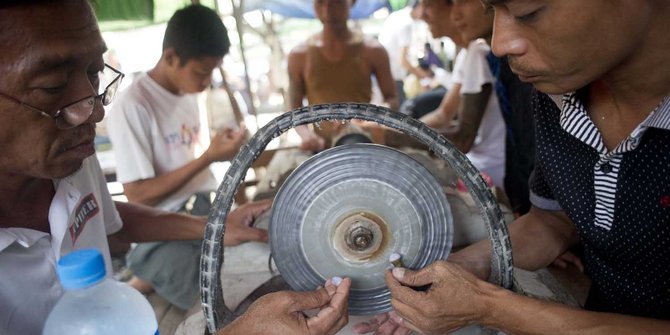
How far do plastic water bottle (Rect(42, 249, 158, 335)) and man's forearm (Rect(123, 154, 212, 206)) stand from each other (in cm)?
135

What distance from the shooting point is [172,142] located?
2260 mm

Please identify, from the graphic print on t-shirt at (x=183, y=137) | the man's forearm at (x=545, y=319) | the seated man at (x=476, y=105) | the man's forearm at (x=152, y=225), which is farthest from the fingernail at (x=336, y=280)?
the seated man at (x=476, y=105)

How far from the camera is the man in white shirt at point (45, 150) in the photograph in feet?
2.66

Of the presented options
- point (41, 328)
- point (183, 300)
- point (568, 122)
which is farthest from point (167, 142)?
point (568, 122)

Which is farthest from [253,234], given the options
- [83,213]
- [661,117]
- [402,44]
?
[402,44]

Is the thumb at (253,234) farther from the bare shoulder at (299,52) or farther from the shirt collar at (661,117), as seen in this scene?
the bare shoulder at (299,52)

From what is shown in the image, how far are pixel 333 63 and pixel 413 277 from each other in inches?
98.2

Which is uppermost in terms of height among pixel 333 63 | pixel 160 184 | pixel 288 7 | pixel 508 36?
pixel 288 7

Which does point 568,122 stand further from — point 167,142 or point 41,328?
point 167,142

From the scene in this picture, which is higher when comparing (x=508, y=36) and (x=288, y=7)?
(x=288, y=7)

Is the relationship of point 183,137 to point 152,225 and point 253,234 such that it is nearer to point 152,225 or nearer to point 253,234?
point 152,225

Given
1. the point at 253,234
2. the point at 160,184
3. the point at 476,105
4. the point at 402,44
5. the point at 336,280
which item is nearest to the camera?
the point at 336,280

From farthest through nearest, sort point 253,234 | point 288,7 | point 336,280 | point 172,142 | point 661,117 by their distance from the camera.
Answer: point 288,7, point 172,142, point 253,234, point 336,280, point 661,117

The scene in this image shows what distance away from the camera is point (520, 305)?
0.91m
